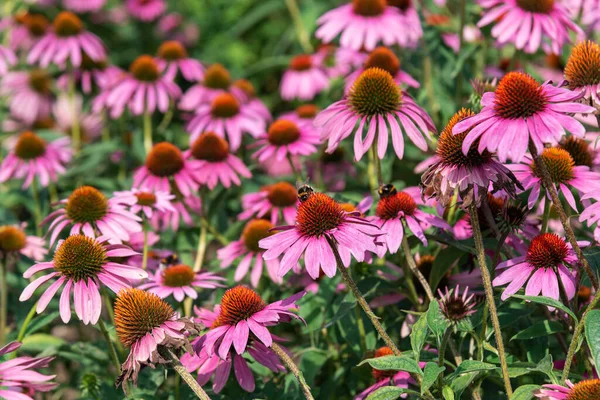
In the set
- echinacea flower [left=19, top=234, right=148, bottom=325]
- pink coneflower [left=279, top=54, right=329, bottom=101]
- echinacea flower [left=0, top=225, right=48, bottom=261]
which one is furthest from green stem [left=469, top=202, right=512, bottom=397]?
pink coneflower [left=279, top=54, right=329, bottom=101]

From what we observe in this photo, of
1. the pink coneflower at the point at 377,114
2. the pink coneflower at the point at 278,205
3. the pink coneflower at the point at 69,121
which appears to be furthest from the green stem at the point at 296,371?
the pink coneflower at the point at 69,121

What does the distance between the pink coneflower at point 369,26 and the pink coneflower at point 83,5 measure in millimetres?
2335

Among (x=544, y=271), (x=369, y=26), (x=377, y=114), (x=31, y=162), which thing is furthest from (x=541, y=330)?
(x=31, y=162)

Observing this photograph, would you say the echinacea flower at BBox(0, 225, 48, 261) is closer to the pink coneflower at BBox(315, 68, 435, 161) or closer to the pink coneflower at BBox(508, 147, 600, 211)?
the pink coneflower at BBox(315, 68, 435, 161)

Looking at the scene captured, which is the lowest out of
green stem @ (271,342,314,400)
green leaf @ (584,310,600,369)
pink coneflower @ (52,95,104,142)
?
pink coneflower @ (52,95,104,142)

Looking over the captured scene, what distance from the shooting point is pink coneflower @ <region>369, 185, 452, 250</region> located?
2010 mm

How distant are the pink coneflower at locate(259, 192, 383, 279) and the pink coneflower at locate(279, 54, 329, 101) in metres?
2.19

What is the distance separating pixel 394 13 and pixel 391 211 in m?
1.56

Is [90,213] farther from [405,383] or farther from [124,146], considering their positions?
[124,146]

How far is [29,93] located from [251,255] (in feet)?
8.70

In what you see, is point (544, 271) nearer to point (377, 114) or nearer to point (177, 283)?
point (377, 114)

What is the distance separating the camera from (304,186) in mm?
1908

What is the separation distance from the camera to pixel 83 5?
5.21 meters

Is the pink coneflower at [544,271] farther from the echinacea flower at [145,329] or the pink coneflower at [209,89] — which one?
the pink coneflower at [209,89]
